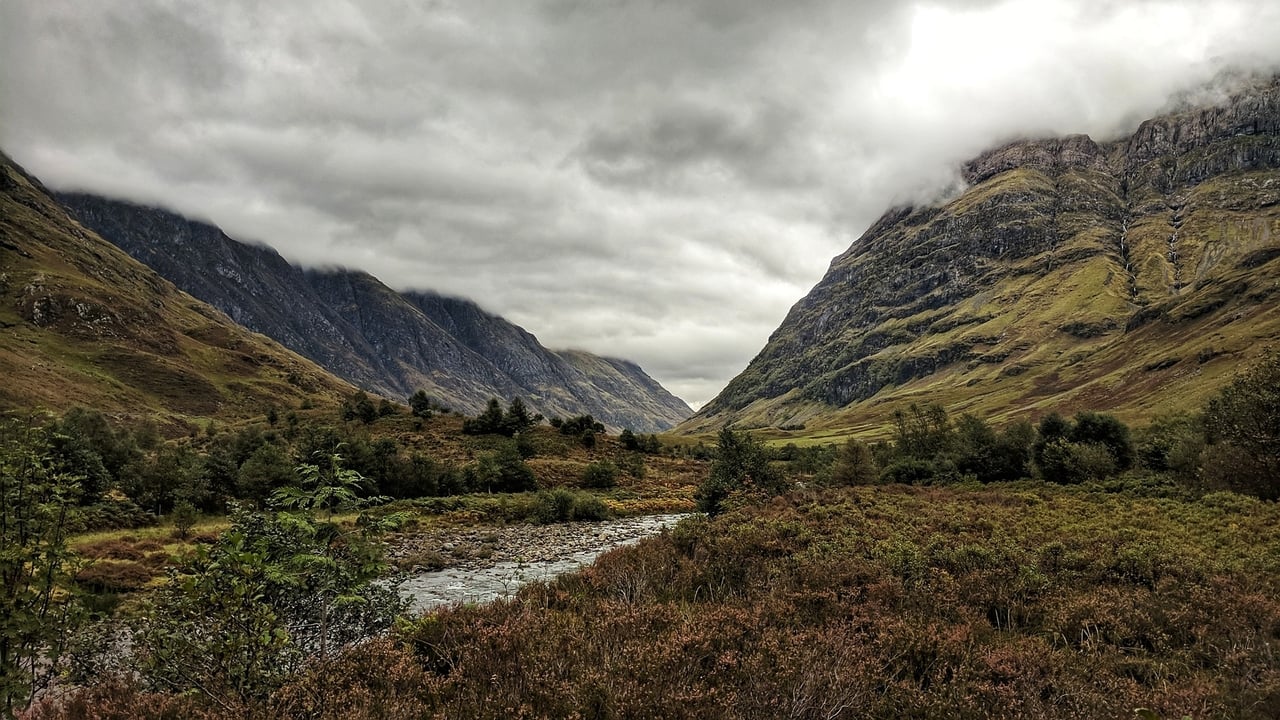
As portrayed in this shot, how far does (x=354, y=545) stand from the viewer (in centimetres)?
745

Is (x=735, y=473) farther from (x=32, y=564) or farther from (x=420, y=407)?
(x=420, y=407)

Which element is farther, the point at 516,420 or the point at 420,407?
the point at 420,407

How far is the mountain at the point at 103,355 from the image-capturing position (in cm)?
12581

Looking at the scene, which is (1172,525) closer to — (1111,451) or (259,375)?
(1111,451)

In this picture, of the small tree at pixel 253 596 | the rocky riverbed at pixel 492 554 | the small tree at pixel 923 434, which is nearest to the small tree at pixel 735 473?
the rocky riverbed at pixel 492 554

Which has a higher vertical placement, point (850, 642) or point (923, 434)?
point (923, 434)

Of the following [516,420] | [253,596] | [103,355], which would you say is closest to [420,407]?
[516,420]

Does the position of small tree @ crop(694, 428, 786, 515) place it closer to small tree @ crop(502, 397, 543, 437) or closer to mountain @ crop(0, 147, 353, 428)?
small tree @ crop(502, 397, 543, 437)

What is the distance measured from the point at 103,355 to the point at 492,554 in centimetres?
18178

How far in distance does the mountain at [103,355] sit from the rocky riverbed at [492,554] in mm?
114667

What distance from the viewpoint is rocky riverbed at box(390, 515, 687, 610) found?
22.9 meters

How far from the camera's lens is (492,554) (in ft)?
106

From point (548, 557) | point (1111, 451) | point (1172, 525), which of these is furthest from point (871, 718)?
point (1111, 451)

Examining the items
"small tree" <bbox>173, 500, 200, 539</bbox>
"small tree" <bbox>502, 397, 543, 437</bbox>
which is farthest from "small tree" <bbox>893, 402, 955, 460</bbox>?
"small tree" <bbox>173, 500, 200, 539</bbox>
